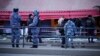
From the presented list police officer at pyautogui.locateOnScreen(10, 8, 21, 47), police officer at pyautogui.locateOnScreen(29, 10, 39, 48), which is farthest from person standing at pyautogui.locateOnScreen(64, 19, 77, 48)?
police officer at pyautogui.locateOnScreen(10, 8, 21, 47)

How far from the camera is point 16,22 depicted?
16453 mm

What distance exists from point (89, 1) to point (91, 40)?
156 inches

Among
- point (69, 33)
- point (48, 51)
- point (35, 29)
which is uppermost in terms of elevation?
point (35, 29)

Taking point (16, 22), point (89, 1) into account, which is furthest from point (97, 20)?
point (16, 22)

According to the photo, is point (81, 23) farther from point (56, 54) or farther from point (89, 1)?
point (56, 54)

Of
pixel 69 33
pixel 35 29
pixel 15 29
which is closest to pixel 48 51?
pixel 35 29

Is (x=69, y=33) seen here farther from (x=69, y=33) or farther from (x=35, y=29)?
(x=35, y=29)

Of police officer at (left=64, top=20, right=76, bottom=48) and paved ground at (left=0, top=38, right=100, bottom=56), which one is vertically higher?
police officer at (left=64, top=20, right=76, bottom=48)

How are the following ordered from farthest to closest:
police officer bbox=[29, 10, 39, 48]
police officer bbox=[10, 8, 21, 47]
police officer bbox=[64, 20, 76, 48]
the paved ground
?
police officer bbox=[10, 8, 21, 47], police officer bbox=[29, 10, 39, 48], police officer bbox=[64, 20, 76, 48], the paved ground

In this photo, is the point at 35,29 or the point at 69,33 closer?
the point at 35,29

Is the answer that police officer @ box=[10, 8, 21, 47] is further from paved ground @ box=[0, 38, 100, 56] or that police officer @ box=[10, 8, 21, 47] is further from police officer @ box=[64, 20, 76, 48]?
police officer @ box=[64, 20, 76, 48]

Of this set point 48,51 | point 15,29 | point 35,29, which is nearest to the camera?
point 48,51

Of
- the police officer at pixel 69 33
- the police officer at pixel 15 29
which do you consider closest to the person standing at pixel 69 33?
the police officer at pixel 69 33

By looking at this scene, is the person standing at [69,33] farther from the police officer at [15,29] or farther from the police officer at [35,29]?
the police officer at [15,29]
